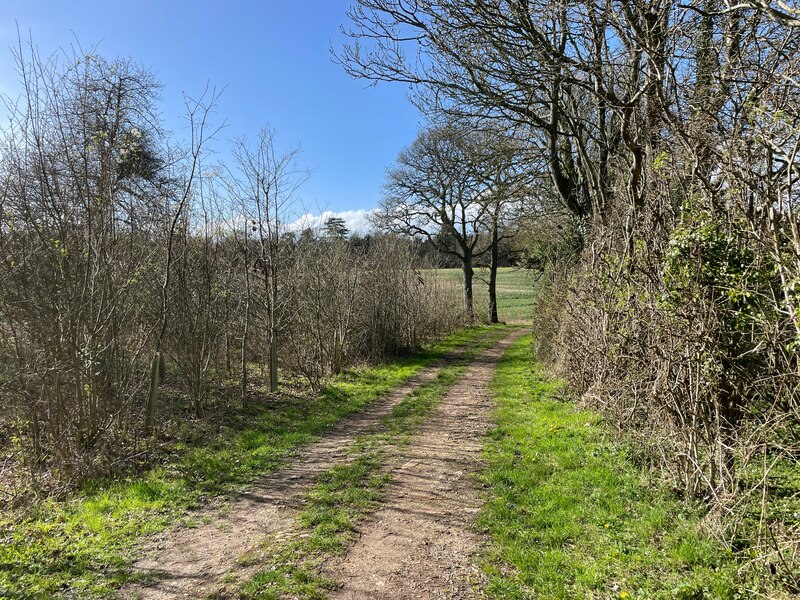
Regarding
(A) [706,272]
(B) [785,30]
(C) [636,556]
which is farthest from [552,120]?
(C) [636,556]

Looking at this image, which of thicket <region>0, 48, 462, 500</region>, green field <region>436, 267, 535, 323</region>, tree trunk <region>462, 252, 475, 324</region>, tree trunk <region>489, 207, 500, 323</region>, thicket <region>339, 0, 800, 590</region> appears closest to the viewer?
thicket <region>339, 0, 800, 590</region>

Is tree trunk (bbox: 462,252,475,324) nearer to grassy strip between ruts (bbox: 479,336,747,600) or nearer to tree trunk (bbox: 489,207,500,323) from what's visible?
tree trunk (bbox: 489,207,500,323)

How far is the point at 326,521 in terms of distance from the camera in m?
4.33

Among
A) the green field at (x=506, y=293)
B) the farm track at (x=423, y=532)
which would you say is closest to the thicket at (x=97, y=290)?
the farm track at (x=423, y=532)

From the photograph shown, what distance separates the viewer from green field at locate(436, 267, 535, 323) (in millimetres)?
25034

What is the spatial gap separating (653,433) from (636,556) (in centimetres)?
159

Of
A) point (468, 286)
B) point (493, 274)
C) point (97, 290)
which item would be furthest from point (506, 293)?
point (97, 290)

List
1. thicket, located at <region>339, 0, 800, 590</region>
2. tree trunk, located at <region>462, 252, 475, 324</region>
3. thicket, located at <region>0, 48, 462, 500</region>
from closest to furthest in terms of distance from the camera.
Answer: thicket, located at <region>339, 0, 800, 590</region> → thicket, located at <region>0, 48, 462, 500</region> → tree trunk, located at <region>462, 252, 475, 324</region>

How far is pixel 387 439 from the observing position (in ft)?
22.7

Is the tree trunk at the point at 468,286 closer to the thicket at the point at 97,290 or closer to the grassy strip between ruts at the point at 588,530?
the thicket at the point at 97,290

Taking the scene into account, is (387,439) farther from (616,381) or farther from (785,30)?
(785,30)

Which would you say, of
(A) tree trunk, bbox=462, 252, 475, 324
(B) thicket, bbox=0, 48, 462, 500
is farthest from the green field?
(B) thicket, bbox=0, 48, 462, 500

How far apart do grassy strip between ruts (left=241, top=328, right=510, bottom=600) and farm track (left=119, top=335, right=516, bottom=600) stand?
15 cm

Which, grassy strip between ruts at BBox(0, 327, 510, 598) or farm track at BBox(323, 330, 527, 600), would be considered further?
grassy strip between ruts at BBox(0, 327, 510, 598)
